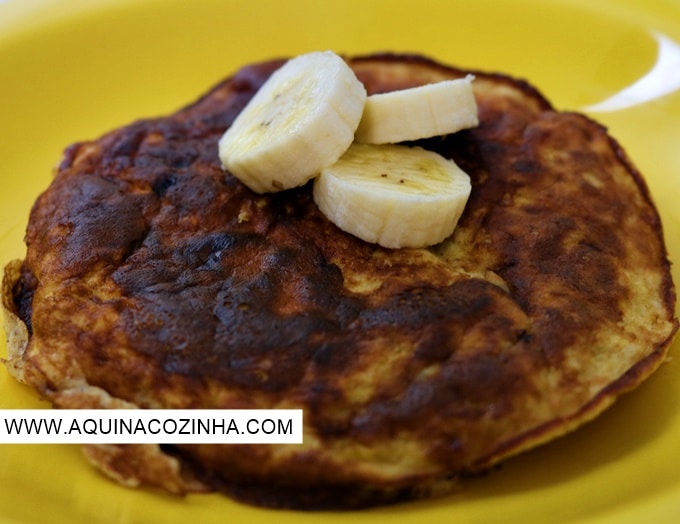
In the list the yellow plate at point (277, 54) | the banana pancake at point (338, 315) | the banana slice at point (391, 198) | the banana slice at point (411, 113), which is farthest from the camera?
the yellow plate at point (277, 54)

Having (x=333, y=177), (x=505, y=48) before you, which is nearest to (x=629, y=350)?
(x=333, y=177)

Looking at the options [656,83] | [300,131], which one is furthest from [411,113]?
[656,83]

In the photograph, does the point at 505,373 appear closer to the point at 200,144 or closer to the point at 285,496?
the point at 285,496

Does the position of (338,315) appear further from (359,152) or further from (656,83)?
(656,83)

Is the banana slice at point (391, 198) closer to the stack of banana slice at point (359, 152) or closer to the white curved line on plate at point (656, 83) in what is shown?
the stack of banana slice at point (359, 152)

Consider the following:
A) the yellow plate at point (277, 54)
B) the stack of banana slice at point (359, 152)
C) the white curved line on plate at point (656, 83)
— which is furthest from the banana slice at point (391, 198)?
the white curved line on plate at point (656, 83)

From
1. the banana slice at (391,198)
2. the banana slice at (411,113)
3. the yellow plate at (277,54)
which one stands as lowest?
the yellow plate at (277,54)

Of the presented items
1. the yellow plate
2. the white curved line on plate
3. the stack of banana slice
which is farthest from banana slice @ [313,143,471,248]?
the white curved line on plate
